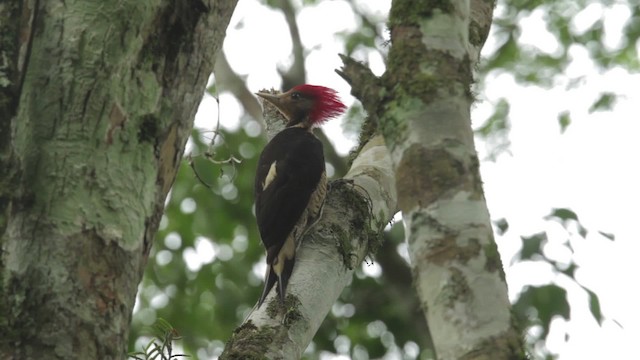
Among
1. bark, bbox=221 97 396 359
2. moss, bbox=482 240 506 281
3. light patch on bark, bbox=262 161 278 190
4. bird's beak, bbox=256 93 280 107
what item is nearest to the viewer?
moss, bbox=482 240 506 281

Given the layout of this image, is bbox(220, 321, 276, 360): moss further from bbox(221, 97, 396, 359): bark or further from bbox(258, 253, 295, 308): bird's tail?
bbox(258, 253, 295, 308): bird's tail

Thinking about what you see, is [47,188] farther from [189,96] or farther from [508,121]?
[508,121]

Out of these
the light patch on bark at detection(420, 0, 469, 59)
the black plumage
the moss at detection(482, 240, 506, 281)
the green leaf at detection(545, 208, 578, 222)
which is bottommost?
the moss at detection(482, 240, 506, 281)

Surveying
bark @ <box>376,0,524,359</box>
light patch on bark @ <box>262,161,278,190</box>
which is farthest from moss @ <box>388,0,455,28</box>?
light patch on bark @ <box>262,161,278,190</box>

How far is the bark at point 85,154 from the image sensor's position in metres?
2.00

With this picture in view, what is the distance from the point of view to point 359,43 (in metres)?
8.70

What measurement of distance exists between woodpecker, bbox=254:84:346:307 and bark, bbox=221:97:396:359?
0.29 m

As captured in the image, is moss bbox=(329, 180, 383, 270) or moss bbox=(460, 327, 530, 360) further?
moss bbox=(329, 180, 383, 270)

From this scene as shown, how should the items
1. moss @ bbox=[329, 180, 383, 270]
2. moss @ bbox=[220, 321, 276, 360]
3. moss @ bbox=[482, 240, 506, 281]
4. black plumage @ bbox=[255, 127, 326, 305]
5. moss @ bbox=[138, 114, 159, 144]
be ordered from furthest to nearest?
black plumage @ bbox=[255, 127, 326, 305], moss @ bbox=[329, 180, 383, 270], moss @ bbox=[220, 321, 276, 360], moss @ bbox=[138, 114, 159, 144], moss @ bbox=[482, 240, 506, 281]

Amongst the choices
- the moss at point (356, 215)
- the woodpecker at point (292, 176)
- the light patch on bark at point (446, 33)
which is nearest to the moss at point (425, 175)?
the light patch on bark at point (446, 33)

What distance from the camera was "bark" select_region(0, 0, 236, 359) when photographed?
2.00 metres

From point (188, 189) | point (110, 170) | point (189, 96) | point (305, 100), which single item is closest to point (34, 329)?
point (110, 170)

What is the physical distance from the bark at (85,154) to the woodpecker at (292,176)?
1728 millimetres

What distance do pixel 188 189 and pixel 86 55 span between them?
5169 millimetres
